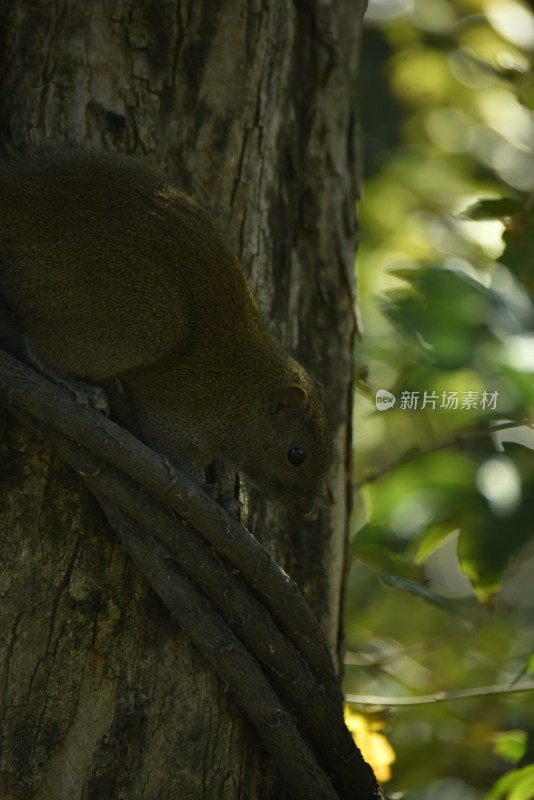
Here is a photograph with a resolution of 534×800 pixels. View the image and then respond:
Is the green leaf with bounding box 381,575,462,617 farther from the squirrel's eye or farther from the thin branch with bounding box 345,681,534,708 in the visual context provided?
the squirrel's eye

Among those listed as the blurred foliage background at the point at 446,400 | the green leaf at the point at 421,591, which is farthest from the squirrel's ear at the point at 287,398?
the green leaf at the point at 421,591

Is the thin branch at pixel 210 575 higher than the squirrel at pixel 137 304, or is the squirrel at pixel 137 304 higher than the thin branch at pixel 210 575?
the squirrel at pixel 137 304

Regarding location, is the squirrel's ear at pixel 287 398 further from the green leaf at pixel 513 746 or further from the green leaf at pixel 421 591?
the green leaf at pixel 513 746

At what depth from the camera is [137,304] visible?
141 inches

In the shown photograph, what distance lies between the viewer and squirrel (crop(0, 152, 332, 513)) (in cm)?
340

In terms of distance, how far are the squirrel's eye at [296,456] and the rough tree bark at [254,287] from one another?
7.3 inches

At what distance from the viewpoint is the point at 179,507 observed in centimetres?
299

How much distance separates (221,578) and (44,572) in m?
0.53

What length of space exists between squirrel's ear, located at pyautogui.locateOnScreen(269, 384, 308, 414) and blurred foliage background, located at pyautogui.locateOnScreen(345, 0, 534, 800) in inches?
16.8

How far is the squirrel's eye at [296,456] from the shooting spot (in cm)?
441

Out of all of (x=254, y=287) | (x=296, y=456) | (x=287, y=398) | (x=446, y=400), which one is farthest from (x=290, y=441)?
(x=254, y=287)

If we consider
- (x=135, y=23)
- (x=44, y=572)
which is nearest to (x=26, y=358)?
(x=44, y=572)

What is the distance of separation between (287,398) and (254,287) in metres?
0.61

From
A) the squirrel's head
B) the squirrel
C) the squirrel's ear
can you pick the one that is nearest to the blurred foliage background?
the squirrel's head
